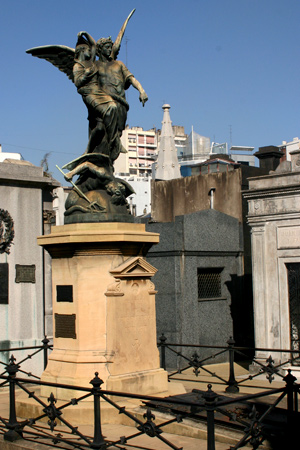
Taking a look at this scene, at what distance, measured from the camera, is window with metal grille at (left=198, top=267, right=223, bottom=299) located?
1767 cm

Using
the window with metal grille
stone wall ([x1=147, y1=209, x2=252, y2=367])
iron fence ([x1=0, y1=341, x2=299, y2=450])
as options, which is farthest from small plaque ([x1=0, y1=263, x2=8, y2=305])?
the window with metal grille

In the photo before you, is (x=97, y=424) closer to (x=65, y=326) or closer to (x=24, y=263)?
(x=65, y=326)

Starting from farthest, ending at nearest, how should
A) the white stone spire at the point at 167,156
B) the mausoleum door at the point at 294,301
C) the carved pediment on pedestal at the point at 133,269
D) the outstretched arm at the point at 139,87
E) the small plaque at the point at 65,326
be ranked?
the white stone spire at the point at 167,156 → the mausoleum door at the point at 294,301 → the outstretched arm at the point at 139,87 → the small plaque at the point at 65,326 → the carved pediment on pedestal at the point at 133,269

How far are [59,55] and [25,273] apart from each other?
5.28 m

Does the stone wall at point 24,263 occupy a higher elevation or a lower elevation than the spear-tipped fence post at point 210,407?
higher

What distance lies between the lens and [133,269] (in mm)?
9961

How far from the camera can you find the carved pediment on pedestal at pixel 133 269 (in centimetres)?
979

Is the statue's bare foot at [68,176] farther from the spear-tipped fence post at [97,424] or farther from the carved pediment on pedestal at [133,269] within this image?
the spear-tipped fence post at [97,424]

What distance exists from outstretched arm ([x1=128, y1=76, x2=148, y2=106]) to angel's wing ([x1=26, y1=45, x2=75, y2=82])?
114 cm

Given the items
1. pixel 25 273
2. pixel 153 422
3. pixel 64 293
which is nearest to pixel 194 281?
pixel 25 273

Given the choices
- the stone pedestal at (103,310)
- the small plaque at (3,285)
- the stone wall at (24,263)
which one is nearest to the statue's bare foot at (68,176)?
the stone pedestal at (103,310)

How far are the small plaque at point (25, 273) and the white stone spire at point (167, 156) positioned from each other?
1380 cm

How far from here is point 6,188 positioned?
14383 mm

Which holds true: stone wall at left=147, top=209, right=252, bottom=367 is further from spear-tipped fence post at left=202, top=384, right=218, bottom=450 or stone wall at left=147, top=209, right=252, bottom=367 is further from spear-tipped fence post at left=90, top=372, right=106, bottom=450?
spear-tipped fence post at left=202, top=384, right=218, bottom=450
